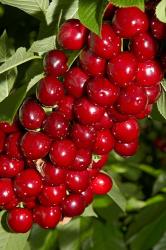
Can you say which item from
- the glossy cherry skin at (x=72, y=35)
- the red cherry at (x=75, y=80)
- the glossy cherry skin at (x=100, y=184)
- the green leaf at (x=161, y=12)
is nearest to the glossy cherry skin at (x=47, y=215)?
the glossy cherry skin at (x=100, y=184)

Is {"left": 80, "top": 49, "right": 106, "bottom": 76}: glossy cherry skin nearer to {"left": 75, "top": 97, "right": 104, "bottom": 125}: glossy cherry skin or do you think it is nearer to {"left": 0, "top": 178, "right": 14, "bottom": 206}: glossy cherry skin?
{"left": 75, "top": 97, "right": 104, "bottom": 125}: glossy cherry skin

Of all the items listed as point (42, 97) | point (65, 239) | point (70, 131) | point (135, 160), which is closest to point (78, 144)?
point (70, 131)

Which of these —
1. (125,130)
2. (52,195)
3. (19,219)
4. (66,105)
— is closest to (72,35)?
(66,105)

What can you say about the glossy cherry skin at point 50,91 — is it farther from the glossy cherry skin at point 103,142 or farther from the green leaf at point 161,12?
the green leaf at point 161,12

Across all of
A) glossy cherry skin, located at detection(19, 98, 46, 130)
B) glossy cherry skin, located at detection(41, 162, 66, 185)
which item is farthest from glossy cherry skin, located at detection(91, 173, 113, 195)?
glossy cherry skin, located at detection(19, 98, 46, 130)

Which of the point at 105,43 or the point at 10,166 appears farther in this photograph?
the point at 10,166

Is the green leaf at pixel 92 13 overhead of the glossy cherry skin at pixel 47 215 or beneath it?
overhead

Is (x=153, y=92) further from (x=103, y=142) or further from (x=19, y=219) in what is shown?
Result: (x=19, y=219)
